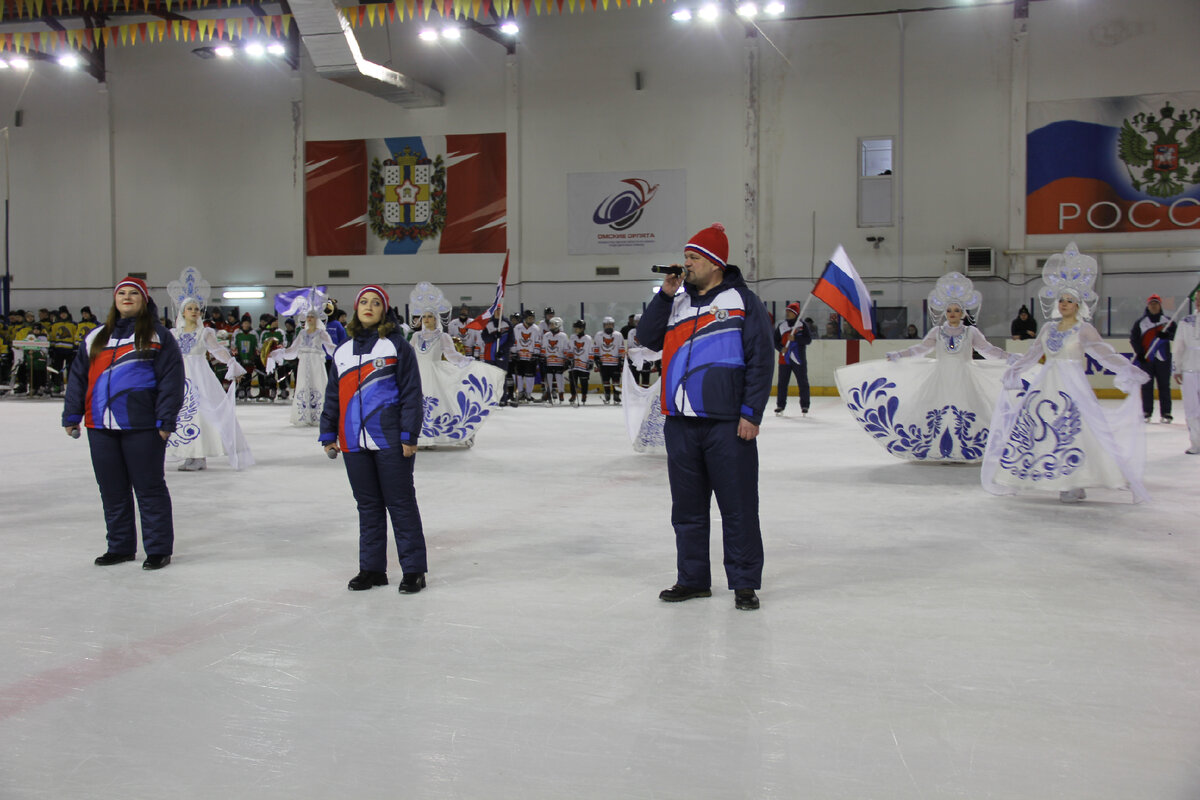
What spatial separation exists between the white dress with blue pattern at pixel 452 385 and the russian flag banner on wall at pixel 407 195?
13908 mm

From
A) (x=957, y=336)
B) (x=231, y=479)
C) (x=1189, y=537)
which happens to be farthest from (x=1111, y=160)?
(x=231, y=479)

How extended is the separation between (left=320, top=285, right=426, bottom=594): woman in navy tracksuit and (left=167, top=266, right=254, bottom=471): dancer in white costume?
464 centimetres

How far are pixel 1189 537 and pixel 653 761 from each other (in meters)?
4.81

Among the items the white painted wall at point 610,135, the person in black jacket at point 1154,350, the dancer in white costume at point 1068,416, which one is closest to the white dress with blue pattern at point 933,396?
the dancer in white costume at point 1068,416

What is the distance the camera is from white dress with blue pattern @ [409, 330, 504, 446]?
10.8m

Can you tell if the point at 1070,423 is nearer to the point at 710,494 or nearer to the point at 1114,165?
the point at 710,494

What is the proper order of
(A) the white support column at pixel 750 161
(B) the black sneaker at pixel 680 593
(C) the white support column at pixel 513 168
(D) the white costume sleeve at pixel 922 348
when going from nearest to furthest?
1. (B) the black sneaker at pixel 680 593
2. (D) the white costume sleeve at pixel 922 348
3. (A) the white support column at pixel 750 161
4. (C) the white support column at pixel 513 168

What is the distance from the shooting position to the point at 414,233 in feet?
82.0

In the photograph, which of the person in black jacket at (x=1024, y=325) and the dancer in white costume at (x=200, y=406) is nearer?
the dancer in white costume at (x=200, y=406)

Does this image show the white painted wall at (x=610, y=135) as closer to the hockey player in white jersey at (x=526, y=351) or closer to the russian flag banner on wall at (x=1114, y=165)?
the russian flag banner on wall at (x=1114, y=165)

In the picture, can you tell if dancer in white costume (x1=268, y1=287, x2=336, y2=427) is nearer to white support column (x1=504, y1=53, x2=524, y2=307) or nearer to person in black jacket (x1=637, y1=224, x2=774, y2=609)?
person in black jacket (x1=637, y1=224, x2=774, y2=609)

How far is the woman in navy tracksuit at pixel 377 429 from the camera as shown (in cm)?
482

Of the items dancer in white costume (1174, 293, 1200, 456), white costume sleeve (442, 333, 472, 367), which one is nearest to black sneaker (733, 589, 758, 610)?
white costume sleeve (442, 333, 472, 367)

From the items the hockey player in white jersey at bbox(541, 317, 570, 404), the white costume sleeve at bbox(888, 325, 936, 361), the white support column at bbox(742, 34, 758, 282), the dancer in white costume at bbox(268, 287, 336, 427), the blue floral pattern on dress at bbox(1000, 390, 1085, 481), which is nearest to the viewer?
the blue floral pattern on dress at bbox(1000, 390, 1085, 481)
